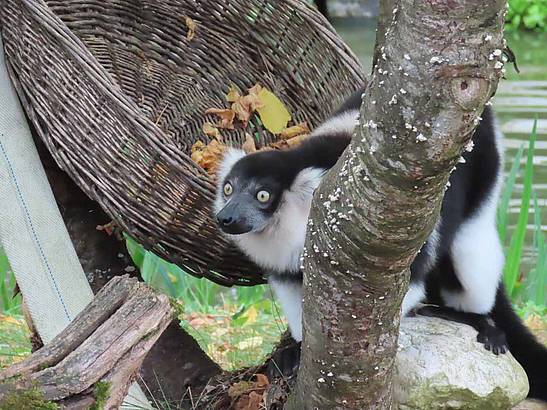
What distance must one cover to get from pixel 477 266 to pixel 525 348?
0.42 m

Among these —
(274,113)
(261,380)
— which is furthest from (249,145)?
(261,380)

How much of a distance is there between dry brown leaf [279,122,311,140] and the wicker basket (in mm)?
47

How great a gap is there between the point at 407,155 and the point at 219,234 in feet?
5.04

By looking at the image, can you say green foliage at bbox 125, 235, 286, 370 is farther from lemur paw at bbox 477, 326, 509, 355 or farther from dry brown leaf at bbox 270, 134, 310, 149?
lemur paw at bbox 477, 326, 509, 355

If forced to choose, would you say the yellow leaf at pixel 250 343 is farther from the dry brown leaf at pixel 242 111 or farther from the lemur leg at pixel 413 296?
the lemur leg at pixel 413 296

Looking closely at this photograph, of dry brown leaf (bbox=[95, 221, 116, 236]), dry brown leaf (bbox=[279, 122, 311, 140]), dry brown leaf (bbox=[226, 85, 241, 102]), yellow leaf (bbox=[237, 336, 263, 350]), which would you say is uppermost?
dry brown leaf (bbox=[226, 85, 241, 102])

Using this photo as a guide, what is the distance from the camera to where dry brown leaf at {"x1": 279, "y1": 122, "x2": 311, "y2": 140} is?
394 cm

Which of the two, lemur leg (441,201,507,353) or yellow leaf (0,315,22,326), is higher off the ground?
lemur leg (441,201,507,353)

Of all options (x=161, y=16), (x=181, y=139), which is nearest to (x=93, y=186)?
(x=181, y=139)

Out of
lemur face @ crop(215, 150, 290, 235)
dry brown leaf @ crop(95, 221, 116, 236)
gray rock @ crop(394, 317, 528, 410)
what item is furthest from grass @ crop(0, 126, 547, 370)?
gray rock @ crop(394, 317, 528, 410)

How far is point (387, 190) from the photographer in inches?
77.2

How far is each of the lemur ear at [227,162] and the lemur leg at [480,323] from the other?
89 cm

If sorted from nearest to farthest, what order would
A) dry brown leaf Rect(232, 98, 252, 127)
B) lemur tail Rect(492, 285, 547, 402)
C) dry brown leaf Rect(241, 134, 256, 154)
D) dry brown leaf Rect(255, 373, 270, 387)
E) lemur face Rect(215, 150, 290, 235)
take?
lemur face Rect(215, 150, 290, 235) < dry brown leaf Rect(255, 373, 270, 387) < lemur tail Rect(492, 285, 547, 402) < dry brown leaf Rect(241, 134, 256, 154) < dry brown leaf Rect(232, 98, 252, 127)

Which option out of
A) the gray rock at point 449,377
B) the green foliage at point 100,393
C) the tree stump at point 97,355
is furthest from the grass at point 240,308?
the green foliage at point 100,393
